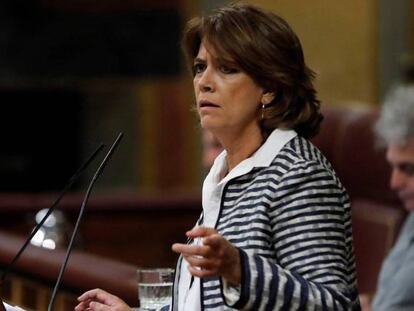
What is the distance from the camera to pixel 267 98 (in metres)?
2.07

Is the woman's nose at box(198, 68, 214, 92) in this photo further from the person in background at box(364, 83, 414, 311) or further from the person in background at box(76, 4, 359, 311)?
the person in background at box(364, 83, 414, 311)

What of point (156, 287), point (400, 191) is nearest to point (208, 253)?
point (156, 287)

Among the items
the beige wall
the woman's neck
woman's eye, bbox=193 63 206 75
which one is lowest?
the woman's neck

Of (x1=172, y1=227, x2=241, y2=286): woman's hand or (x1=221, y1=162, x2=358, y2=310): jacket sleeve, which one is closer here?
(x1=172, y1=227, x2=241, y2=286): woman's hand

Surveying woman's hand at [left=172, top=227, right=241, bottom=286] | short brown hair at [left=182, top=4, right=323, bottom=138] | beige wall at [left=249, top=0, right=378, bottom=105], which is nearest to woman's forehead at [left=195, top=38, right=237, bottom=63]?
short brown hair at [left=182, top=4, right=323, bottom=138]

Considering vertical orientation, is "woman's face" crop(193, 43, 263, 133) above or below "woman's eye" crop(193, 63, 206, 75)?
below

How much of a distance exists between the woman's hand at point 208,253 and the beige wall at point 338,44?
5450 mm

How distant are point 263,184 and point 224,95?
15 centimetres

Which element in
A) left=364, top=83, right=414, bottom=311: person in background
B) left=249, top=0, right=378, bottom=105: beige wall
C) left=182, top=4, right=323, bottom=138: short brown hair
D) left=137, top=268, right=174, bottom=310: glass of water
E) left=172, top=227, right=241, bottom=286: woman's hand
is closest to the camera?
left=172, top=227, right=241, bottom=286: woman's hand

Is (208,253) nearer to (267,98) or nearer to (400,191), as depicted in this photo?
(267,98)

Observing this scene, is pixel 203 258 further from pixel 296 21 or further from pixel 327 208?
pixel 296 21

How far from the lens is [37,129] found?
25.0 ft

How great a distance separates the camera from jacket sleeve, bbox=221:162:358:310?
1.85 m

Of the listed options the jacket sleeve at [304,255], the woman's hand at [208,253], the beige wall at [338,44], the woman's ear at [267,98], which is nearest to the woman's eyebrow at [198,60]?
the woman's ear at [267,98]
